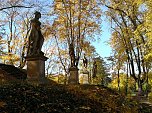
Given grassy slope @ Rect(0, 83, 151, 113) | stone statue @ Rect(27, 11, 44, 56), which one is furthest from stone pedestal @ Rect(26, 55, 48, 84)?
grassy slope @ Rect(0, 83, 151, 113)

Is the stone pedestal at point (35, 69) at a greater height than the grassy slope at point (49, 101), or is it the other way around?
the stone pedestal at point (35, 69)

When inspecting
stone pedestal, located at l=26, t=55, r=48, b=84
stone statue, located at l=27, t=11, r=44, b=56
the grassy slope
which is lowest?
the grassy slope

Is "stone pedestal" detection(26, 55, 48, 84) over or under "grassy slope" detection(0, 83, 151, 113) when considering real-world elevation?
over

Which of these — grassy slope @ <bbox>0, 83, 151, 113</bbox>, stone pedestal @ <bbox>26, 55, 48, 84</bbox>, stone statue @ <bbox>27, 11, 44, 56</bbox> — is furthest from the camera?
stone statue @ <bbox>27, 11, 44, 56</bbox>

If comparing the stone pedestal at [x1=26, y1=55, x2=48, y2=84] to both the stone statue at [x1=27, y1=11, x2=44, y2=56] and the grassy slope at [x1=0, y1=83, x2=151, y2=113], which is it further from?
the grassy slope at [x1=0, y1=83, x2=151, y2=113]

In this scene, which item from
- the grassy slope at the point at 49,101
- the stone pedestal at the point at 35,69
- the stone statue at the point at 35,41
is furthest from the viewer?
the stone statue at the point at 35,41

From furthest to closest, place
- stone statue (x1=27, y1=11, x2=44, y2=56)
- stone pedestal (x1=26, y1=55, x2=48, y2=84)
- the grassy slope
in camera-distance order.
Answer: stone statue (x1=27, y1=11, x2=44, y2=56)
stone pedestal (x1=26, y1=55, x2=48, y2=84)
the grassy slope

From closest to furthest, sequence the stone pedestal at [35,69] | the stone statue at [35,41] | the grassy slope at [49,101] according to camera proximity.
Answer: the grassy slope at [49,101] → the stone pedestal at [35,69] → the stone statue at [35,41]

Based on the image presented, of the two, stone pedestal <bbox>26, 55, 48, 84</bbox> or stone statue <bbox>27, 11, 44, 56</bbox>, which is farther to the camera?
stone statue <bbox>27, 11, 44, 56</bbox>

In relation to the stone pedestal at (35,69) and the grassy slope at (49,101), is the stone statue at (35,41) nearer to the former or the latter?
the stone pedestal at (35,69)

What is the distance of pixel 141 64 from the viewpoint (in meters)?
24.2

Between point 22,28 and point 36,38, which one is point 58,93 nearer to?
point 36,38

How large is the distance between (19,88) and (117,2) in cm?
1588

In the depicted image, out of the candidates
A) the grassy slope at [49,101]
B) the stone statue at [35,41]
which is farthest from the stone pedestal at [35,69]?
the grassy slope at [49,101]
